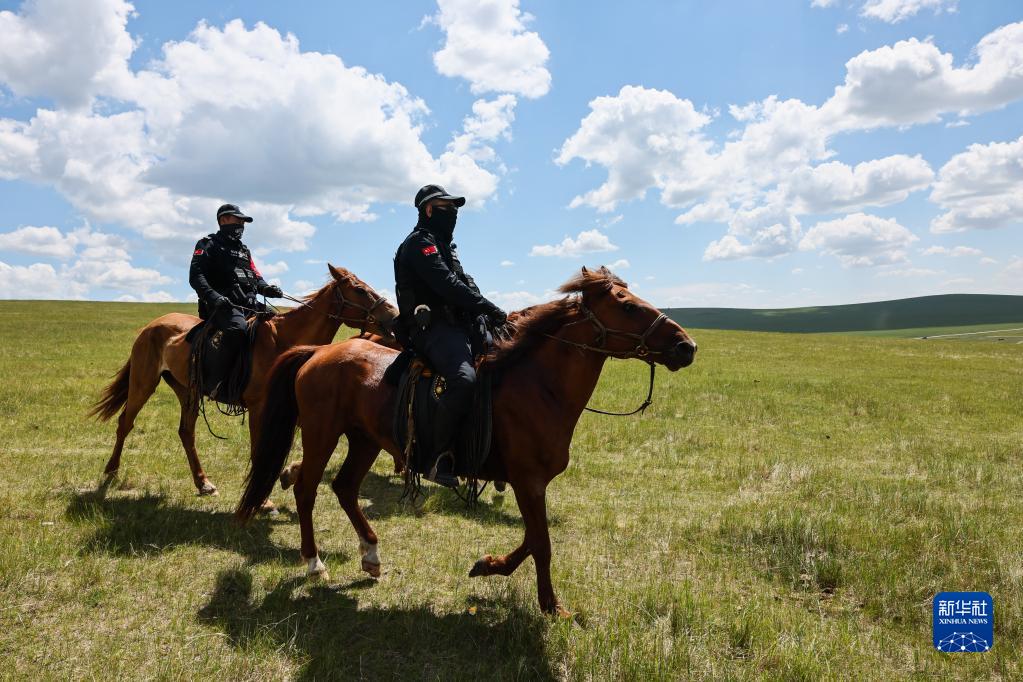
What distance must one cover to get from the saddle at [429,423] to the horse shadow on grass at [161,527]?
1.98 m

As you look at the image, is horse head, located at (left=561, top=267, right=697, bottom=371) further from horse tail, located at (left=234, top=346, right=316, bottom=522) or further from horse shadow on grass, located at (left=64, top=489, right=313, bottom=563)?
horse shadow on grass, located at (left=64, top=489, right=313, bottom=563)

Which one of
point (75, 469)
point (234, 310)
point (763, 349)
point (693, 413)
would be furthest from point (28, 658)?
point (763, 349)

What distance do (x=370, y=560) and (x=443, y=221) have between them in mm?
3331

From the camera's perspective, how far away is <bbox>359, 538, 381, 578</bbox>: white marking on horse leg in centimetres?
562

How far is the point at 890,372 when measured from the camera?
2662cm

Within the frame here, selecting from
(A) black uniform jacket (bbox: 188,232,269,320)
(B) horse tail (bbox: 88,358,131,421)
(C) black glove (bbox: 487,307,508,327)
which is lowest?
(B) horse tail (bbox: 88,358,131,421)

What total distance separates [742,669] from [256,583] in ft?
13.8

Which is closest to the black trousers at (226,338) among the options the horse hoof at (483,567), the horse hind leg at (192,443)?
the horse hind leg at (192,443)

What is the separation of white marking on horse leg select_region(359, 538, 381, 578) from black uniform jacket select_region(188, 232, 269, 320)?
439cm

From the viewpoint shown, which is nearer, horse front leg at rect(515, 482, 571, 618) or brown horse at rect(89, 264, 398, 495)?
horse front leg at rect(515, 482, 571, 618)

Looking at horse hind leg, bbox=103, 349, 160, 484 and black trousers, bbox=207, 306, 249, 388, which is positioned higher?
black trousers, bbox=207, 306, 249, 388

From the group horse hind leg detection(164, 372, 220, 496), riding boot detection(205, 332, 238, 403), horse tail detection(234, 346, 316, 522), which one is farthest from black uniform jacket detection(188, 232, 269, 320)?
horse tail detection(234, 346, 316, 522)

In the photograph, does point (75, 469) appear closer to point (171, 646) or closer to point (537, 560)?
point (171, 646)

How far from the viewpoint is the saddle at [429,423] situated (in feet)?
16.3
